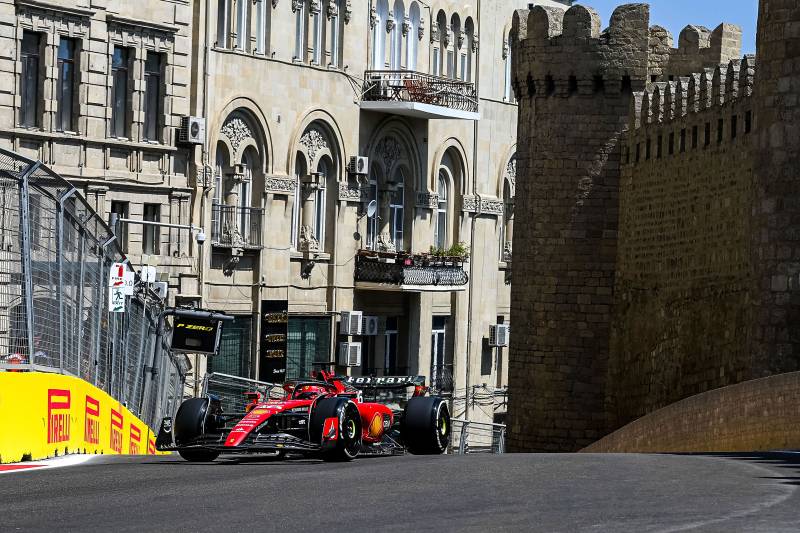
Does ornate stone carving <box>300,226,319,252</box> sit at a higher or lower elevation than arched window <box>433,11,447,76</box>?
lower

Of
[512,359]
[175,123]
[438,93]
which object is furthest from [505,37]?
[512,359]

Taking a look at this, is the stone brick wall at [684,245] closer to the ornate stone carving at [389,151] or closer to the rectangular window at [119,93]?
the rectangular window at [119,93]

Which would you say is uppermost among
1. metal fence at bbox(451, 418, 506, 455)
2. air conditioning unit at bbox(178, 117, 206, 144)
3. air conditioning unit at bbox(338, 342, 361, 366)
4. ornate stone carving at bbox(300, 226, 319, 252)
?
air conditioning unit at bbox(178, 117, 206, 144)

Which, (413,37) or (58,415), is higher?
(413,37)

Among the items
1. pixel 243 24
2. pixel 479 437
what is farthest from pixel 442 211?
pixel 243 24

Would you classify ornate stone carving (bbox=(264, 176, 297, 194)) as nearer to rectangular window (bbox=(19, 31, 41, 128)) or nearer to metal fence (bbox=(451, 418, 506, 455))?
rectangular window (bbox=(19, 31, 41, 128))

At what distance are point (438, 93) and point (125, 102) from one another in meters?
10.8

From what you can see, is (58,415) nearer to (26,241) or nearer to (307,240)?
(26,241)

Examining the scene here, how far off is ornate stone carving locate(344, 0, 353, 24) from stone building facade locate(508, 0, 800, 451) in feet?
33.1

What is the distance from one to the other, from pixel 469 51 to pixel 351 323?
9.54m

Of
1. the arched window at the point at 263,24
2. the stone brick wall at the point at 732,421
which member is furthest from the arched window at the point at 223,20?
the stone brick wall at the point at 732,421

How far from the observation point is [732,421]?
20875 mm

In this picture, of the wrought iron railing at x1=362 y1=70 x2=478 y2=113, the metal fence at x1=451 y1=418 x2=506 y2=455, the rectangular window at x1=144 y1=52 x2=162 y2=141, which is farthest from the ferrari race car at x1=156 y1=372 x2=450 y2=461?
the metal fence at x1=451 y1=418 x2=506 y2=455

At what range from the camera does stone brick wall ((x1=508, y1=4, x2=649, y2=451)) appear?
3147 centimetres
